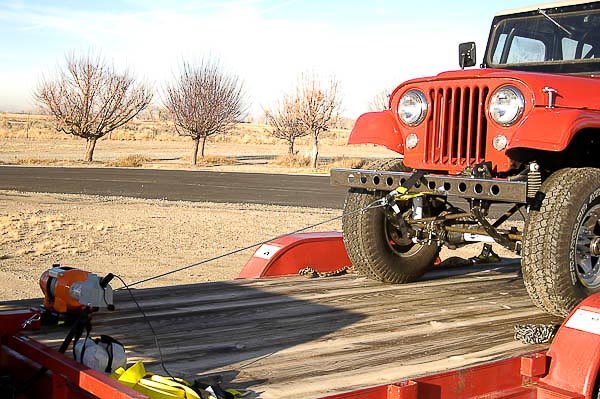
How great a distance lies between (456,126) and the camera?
4.73 m

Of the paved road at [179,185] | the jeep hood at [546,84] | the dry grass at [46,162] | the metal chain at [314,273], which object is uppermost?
the jeep hood at [546,84]

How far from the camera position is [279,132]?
5231 cm

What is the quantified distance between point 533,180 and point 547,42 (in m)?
2.02

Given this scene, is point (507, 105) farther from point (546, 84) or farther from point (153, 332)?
point (153, 332)

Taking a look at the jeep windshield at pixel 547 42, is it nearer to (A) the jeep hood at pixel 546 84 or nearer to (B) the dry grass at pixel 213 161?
(A) the jeep hood at pixel 546 84

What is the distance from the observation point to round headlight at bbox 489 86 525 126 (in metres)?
4.35

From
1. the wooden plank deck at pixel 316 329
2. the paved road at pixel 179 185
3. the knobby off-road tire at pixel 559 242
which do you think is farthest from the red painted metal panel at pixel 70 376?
the paved road at pixel 179 185

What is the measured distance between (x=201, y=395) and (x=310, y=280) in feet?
8.58

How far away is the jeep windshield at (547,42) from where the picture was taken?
5598mm

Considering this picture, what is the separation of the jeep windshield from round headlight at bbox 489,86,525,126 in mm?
1399

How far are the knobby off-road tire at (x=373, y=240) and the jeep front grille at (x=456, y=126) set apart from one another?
479mm

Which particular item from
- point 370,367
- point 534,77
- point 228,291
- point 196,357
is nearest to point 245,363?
point 196,357

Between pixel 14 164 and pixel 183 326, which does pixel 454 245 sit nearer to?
pixel 183 326

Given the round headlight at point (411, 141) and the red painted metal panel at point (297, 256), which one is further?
the red painted metal panel at point (297, 256)
